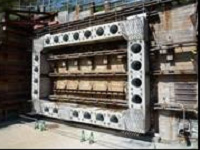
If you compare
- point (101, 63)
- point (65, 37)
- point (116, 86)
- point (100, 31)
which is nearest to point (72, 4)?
point (65, 37)

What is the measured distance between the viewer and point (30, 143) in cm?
1222

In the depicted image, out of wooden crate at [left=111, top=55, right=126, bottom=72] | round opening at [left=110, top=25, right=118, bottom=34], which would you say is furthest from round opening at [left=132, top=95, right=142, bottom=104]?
round opening at [left=110, top=25, right=118, bottom=34]

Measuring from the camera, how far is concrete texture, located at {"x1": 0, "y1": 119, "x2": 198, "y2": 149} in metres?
11.6

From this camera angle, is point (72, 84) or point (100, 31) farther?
point (72, 84)

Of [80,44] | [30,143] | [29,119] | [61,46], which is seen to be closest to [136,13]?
[80,44]

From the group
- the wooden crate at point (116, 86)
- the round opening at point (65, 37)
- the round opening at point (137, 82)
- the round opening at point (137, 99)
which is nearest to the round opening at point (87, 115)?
the wooden crate at point (116, 86)

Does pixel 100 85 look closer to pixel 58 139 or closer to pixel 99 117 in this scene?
pixel 99 117

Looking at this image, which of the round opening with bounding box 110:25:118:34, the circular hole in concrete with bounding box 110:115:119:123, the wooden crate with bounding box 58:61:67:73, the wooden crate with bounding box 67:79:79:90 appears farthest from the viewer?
the wooden crate with bounding box 58:61:67:73

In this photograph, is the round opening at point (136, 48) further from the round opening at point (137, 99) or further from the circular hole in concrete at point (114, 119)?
the circular hole in concrete at point (114, 119)

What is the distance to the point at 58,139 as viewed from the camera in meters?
12.8

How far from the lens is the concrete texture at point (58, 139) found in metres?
11.6

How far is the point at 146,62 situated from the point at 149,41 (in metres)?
1.02

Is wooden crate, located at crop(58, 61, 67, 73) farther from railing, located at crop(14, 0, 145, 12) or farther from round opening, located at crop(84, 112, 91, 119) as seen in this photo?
round opening, located at crop(84, 112, 91, 119)

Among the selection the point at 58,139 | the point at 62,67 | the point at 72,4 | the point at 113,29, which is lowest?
the point at 58,139
